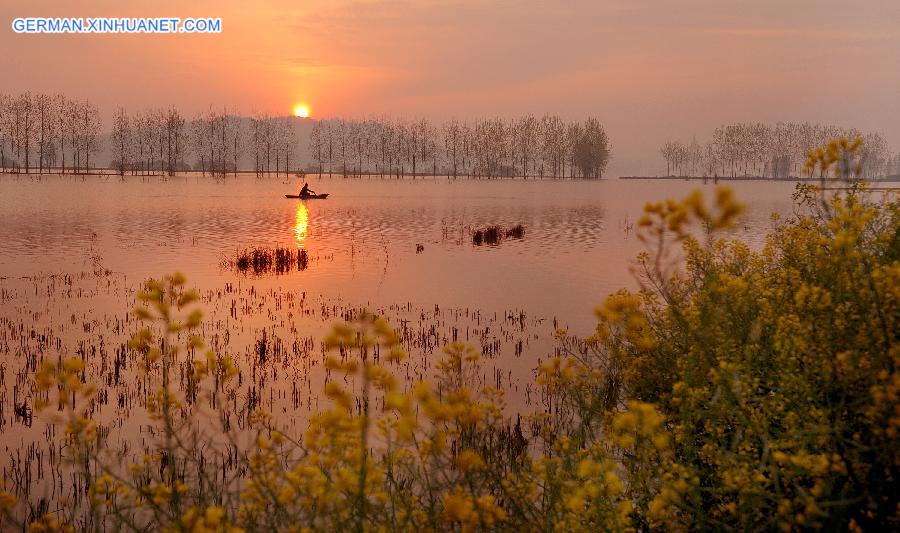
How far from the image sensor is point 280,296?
56.0 ft

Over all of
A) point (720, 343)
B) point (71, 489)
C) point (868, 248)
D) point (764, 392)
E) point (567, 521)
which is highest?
point (868, 248)

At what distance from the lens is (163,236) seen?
30.9m

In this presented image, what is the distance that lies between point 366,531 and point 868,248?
5257 mm

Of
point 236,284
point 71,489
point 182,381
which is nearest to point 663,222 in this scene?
point 71,489

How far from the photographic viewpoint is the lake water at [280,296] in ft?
30.8

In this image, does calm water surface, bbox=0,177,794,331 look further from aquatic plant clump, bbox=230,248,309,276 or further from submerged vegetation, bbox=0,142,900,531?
submerged vegetation, bbox=0,142,900,531

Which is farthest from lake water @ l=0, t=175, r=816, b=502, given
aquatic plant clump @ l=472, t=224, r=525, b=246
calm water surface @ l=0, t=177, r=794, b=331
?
aquatic plant clump @ l=472, t=224, r=525, b=246

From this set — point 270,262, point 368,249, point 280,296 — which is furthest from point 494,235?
point 280,296

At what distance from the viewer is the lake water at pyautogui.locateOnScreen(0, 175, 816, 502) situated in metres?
9.39

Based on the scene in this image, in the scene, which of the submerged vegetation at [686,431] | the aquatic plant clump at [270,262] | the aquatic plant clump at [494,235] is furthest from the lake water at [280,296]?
the submerged vegetation at [686,431]

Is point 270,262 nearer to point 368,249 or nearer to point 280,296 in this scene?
point 368,249

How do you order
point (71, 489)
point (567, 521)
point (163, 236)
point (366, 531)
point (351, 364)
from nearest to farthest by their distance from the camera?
point (351, 364)
point (366, 531)
point (567, 521)
point (71, 489)
point (163, 236)

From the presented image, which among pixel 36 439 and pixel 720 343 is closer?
pixel 720 343

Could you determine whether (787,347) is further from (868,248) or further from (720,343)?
(868,248)
